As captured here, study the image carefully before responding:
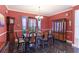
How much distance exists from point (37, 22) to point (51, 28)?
1.49 ft

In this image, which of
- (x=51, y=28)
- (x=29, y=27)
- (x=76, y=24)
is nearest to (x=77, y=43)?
(x=76, y=24)

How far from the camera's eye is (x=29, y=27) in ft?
8.63

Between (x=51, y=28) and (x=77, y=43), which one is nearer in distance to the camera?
(x=77, y=43)

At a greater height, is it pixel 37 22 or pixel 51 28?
pixel 37 22

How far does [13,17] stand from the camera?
8.98 ft
